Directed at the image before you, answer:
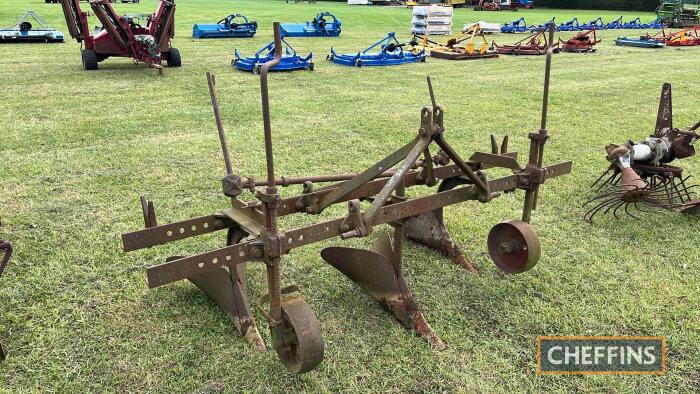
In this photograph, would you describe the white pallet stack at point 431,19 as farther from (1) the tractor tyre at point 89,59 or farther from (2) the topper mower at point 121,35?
(1) the tractor tyre at point 89,59

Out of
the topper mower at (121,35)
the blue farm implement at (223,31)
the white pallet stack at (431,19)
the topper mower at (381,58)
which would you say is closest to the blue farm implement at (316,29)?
the blue farm implement at (223,31)

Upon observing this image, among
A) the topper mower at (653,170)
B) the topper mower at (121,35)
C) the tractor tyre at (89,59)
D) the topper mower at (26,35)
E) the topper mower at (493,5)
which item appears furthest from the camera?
the topper mower at (493,5)

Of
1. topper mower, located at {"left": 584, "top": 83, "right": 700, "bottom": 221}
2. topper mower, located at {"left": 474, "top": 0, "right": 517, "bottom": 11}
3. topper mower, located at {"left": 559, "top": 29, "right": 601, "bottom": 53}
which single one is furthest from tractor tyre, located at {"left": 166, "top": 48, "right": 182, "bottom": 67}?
topper mower, located at {"left": 474, "top": 0, "right": 517, "bottom": 11}

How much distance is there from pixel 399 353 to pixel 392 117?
5306 millimetres

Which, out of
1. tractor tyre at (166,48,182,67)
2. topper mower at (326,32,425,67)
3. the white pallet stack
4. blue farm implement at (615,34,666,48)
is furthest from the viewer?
the white pallet stack

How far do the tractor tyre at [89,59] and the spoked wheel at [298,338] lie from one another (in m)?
10.4

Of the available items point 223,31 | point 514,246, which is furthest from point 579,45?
point 514,246

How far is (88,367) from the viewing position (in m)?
2.58

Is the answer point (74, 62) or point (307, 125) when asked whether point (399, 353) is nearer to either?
point (307, 125)

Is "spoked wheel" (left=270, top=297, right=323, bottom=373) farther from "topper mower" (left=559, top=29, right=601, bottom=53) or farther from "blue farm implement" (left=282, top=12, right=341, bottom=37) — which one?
"blue farm implement" (left=282, top=12, right=341, bottom=37)

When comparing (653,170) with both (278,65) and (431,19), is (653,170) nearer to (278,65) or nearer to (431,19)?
(278,65)

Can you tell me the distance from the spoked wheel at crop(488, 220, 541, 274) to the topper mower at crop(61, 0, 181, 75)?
357 inches

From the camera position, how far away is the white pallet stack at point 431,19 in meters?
19.7

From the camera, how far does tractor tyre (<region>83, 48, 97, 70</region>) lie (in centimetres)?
1077
